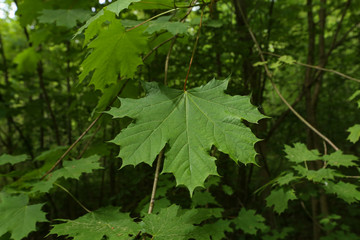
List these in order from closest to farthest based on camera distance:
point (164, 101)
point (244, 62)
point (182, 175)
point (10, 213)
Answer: point (182, 175), point (164, 101), point (10, 213), point (244, 62)

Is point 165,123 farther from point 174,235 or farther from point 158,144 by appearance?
point 174,235

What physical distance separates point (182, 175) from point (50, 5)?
2766mm

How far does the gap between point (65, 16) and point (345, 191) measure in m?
2.82

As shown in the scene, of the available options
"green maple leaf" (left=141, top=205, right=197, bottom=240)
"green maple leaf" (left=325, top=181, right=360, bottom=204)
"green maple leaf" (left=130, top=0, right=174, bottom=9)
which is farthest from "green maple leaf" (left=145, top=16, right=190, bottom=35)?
"green maple leaf" (left=325, top=181, right=360, bottom=204)

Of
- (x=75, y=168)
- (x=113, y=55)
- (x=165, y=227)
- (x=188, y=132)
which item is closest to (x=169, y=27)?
(x=113, y=55)

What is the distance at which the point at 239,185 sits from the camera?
3.69 metres

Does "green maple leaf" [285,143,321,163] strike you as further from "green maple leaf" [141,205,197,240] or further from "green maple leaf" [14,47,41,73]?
"green maple leaf" [14,47,41,73]

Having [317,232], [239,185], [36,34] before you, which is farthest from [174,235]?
[317,232]

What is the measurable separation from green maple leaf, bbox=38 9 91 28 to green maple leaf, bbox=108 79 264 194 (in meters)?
1.58

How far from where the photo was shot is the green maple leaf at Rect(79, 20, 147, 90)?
1.36m

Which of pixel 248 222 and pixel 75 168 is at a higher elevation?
pixel 75 168

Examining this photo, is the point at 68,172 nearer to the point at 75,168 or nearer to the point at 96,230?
the point at 75,168

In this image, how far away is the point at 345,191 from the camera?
1.91m

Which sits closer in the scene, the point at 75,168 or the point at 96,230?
the point at 96,230
